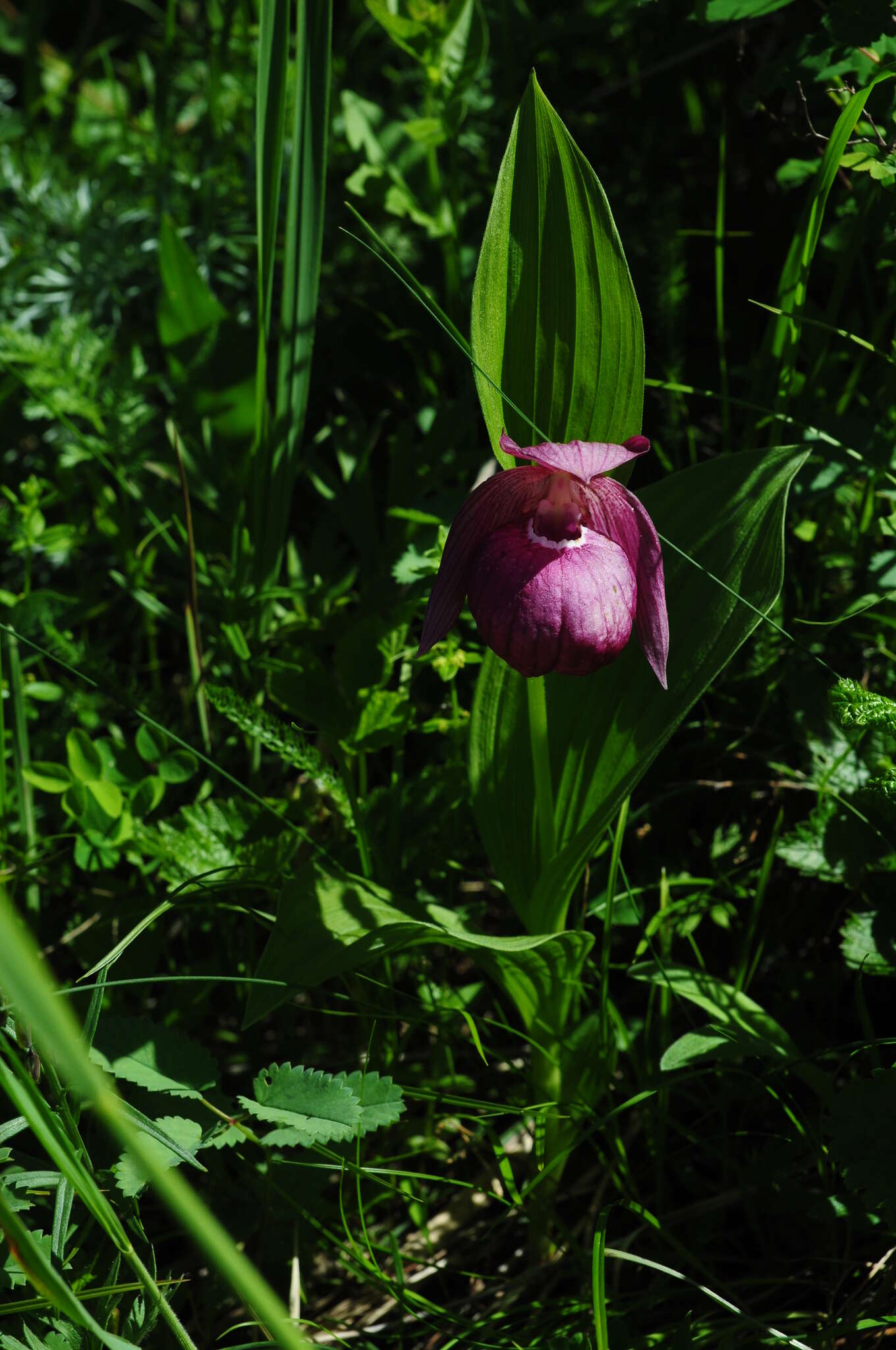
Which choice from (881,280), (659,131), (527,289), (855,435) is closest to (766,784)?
(855,435)

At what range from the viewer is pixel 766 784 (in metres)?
1.59

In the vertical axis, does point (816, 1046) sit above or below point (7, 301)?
below

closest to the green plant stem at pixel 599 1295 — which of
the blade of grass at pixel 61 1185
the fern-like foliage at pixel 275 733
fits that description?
the blade of grass at pixel 61 1185

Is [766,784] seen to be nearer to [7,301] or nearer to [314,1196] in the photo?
[314,1196]

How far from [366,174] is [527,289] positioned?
86 cm

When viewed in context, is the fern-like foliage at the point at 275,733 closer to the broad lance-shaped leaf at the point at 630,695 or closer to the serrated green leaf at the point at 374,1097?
the broad lance-shaped leaf at the point at 630,695

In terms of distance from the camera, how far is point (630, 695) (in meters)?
1.31

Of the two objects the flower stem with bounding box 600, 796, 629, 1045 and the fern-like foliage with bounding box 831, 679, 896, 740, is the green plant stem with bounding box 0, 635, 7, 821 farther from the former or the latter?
the fern-like foliage with bounding box 831, 679, 896, 740

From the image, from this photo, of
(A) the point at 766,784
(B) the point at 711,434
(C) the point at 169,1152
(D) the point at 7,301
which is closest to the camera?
(C) the point at 169,1152

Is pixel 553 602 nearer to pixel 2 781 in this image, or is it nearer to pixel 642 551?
pixel 642 551

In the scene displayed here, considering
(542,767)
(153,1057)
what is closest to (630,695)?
(542,767)

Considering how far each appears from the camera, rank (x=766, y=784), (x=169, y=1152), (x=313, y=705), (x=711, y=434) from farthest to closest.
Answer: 1. (x=711, y=434)
2. (x=766, y=784)
3. (x=313, y=705)
4. (x=169, y=1152)

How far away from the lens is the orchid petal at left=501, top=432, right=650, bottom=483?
1.07 metres

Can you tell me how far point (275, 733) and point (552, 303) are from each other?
69 centimetres
